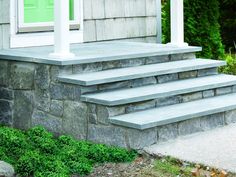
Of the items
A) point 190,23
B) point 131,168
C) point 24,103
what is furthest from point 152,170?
point 190,23

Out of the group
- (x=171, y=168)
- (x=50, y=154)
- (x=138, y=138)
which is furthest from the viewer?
(x=138, y=138)

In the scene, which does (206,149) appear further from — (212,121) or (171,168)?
(212,121)

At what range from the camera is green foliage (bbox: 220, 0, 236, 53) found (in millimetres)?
15023

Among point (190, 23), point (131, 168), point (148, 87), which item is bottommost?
point (131, 168)

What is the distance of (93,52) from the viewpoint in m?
7.84

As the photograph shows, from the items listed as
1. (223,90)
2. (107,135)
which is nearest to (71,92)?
(107,135)

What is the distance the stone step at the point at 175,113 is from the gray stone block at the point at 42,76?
0.95 meters

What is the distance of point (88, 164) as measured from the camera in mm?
6137

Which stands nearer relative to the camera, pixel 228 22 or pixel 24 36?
pixel 24 36

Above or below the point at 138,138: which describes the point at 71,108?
above

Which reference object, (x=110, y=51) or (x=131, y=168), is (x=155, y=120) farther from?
(x=110, y=51)

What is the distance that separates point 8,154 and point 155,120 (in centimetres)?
134

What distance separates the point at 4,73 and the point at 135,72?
142cm

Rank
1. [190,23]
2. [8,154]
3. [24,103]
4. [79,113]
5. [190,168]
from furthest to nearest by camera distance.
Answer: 1. [190,23]
2. [24,103]
3. [79,113]
4. [8,154]
5. [190,168]
